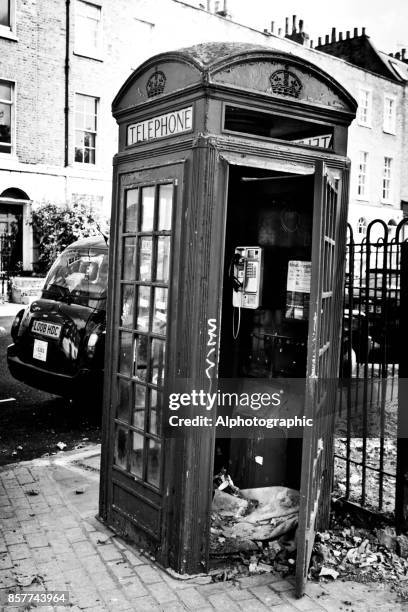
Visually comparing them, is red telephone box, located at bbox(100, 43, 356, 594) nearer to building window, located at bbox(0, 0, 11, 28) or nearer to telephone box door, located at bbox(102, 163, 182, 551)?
telephone box door, located at bbox(102, 163, 182, 551)

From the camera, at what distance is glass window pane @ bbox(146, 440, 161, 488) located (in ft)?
12.3

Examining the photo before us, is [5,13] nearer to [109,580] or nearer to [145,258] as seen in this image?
[145,258]

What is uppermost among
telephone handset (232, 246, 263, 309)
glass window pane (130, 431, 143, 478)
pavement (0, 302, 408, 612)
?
telephone handset (232, 246, 263, 309)

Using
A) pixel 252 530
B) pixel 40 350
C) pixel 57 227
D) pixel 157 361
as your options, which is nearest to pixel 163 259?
pixel 157 361

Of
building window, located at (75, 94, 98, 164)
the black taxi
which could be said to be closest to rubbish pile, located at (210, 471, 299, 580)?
the black taxi

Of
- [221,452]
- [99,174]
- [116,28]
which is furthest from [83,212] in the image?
[221,452]

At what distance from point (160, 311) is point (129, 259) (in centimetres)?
48

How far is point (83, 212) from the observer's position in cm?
1975

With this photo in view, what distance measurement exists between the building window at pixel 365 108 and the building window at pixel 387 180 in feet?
9.06

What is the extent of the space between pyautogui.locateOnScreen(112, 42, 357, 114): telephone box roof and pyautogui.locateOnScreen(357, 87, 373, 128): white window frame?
29368mm

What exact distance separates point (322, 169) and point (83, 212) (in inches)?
679

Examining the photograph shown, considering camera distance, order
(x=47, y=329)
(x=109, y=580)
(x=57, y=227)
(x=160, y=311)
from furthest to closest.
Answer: (x=57, y=227) < (x=47, y=329) < (x=160, y=311) < (x=109, y=580)

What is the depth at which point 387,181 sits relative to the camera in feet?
111

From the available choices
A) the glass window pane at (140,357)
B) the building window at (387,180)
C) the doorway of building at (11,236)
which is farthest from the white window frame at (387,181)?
the glass window pane at (140,357)
